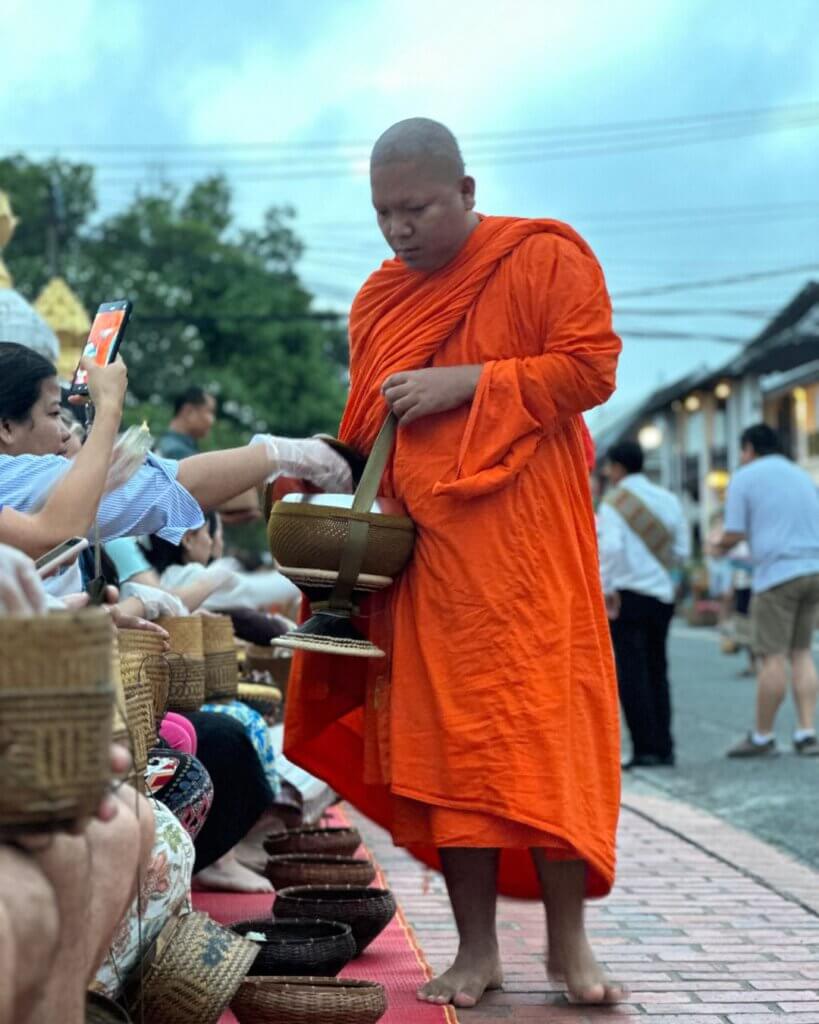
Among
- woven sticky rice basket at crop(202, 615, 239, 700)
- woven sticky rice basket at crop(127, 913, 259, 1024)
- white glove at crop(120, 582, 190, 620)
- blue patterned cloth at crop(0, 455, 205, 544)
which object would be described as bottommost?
woven sticky rice basket at crop(127, 913, 259, 1024)

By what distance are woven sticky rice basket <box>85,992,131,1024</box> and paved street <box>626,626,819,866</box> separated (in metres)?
3.87

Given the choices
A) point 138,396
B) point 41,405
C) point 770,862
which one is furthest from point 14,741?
point 138,396

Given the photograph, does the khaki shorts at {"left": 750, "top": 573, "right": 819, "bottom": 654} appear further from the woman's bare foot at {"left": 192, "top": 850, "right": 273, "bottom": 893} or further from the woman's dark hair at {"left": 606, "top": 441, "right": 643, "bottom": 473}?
the woman's bare foot at {"left": 192, "top": 850, "right": 273, "bottom": 893}

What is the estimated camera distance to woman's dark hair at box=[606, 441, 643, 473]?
999cm

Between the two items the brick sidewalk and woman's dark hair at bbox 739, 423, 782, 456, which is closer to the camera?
the brick sidewalk

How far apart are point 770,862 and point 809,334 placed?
37.4 m

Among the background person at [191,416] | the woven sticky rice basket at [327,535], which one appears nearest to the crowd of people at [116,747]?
the woven sticky rice basket at [327,535]

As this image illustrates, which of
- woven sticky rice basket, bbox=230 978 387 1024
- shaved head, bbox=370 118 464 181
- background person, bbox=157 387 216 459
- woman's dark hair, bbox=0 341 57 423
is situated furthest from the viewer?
background person, bbox=157 387 216 459

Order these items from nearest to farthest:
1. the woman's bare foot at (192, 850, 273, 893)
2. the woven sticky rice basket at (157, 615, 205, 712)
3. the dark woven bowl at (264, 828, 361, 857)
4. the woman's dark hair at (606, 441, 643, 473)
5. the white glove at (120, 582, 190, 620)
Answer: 1. the woven sticky rice basket at (157, 615, 205, 712)
2. the white glove at (120, 582, 190, 620)
3. the woman's bare foot at (192, 850, 273, 893)
4. the dark woven bowl at (264, 828, 361, 857)
5. the woman's dark hair at (606, 441, 643, 473)

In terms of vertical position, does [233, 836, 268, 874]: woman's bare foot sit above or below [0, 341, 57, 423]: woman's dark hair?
below

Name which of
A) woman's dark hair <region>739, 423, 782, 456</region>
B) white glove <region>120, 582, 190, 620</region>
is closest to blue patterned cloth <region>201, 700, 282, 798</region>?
Result: white glove <region>120, 582, 190, 620</region>

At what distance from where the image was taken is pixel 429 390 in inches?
160

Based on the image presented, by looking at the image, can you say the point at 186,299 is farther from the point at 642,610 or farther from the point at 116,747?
the point at 116,747

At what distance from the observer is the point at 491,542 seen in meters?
4.05
